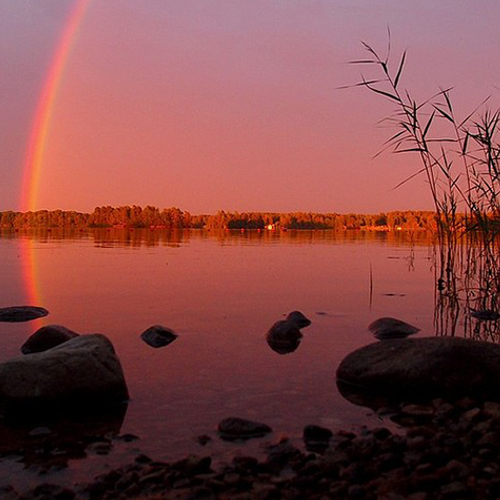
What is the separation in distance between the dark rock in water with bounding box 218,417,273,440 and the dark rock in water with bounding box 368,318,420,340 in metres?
5.77

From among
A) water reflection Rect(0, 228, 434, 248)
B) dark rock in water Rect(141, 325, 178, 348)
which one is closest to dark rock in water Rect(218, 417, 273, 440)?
dark rock in water Rect(141, 325, 178, 348)

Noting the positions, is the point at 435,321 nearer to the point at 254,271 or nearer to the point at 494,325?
the point at 494,325

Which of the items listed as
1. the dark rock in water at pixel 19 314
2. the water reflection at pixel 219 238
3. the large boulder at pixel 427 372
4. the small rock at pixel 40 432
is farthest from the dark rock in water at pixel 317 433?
the water reflection at pixel 219 238

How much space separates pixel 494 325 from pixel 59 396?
30.3 ft

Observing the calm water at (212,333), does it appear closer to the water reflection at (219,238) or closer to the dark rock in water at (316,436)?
the dark rock in water at (316,436)

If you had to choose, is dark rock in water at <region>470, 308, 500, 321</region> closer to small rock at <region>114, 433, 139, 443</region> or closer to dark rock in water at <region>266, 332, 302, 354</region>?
dark rock in water at <region>266, 332, 302, 354</region>

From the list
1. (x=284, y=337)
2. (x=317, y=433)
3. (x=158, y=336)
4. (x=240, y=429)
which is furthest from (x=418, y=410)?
(x=158, y=336)

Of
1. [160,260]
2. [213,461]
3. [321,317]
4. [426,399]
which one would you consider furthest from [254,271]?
[213,461]

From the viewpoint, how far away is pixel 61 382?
21.3 feet

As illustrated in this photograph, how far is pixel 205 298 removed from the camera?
17.0 metres

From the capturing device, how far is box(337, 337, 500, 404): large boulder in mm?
6836

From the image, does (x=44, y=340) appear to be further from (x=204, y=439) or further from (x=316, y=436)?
(x=316, y=436)

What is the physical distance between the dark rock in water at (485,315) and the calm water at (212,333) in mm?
A: 1139

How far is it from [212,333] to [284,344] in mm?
1830
